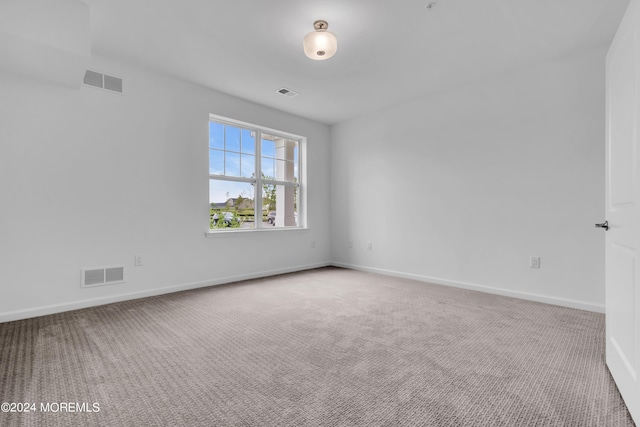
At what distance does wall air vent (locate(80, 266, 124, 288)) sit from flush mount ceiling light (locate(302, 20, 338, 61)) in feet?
9.74

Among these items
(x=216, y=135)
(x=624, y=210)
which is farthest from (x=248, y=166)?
(x=624, y=210)

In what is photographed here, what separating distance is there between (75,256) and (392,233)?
392 centimetres

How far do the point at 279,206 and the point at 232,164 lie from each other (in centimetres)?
110

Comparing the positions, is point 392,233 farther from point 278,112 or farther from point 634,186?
point 634,186

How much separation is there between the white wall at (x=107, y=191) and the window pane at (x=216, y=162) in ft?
0.61

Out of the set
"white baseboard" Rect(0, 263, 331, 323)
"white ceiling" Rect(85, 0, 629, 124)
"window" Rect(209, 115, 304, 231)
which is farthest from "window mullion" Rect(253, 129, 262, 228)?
"white ceiling" Rect(85, 0, 629, 124)

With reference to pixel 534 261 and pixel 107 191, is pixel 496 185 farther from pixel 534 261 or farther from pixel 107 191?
pixel 107 191

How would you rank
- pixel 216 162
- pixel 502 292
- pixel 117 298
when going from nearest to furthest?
1. pixel 117 298
2. pixel 502 292
3. pixel 216 162

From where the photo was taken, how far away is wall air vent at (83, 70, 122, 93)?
3188 mm

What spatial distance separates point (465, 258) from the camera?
13.1 feet

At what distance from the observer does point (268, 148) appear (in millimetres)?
5031

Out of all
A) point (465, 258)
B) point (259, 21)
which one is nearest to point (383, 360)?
point (465, 258)

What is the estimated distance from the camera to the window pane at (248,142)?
15.4 feet

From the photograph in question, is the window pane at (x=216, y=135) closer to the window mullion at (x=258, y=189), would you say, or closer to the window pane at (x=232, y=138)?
the window pane at (x=232, y=138)
